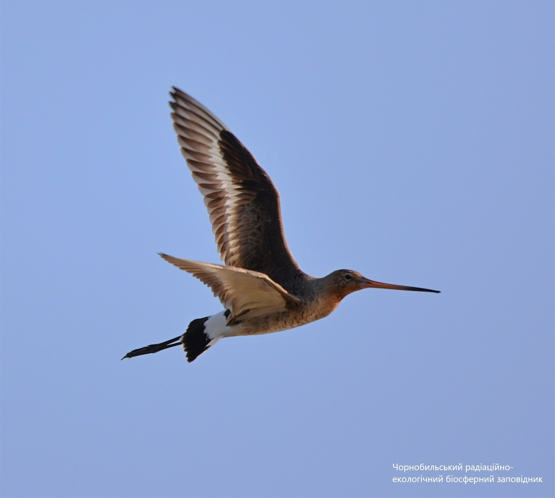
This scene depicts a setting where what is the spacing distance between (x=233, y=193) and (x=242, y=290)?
1631 millimetres

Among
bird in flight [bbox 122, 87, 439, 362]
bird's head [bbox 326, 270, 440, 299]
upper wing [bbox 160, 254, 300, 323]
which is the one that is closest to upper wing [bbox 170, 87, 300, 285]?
bird in flight [bbox 122, 87, 439, 362]

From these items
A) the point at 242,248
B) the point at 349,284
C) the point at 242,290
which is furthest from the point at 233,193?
the point at 242,290

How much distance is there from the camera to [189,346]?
691cm

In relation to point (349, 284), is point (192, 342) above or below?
below

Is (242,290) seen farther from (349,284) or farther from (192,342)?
(349,284)

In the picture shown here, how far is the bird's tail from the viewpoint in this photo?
22.3 ft

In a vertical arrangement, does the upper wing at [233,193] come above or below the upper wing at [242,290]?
above

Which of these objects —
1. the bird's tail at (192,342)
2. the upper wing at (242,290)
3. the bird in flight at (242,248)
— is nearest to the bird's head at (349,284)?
the bird in flight at (242,248)

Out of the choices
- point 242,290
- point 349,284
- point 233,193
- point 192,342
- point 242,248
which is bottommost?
point 192,342

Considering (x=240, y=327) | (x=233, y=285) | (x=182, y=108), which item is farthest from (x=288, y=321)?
(x=182, y=108)

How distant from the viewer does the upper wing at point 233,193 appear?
24.3ft

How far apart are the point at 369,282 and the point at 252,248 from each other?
1.20 m

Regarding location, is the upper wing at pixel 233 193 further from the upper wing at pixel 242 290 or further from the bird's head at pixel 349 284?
the upper wing at pixel 242 290

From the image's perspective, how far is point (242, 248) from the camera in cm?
743
